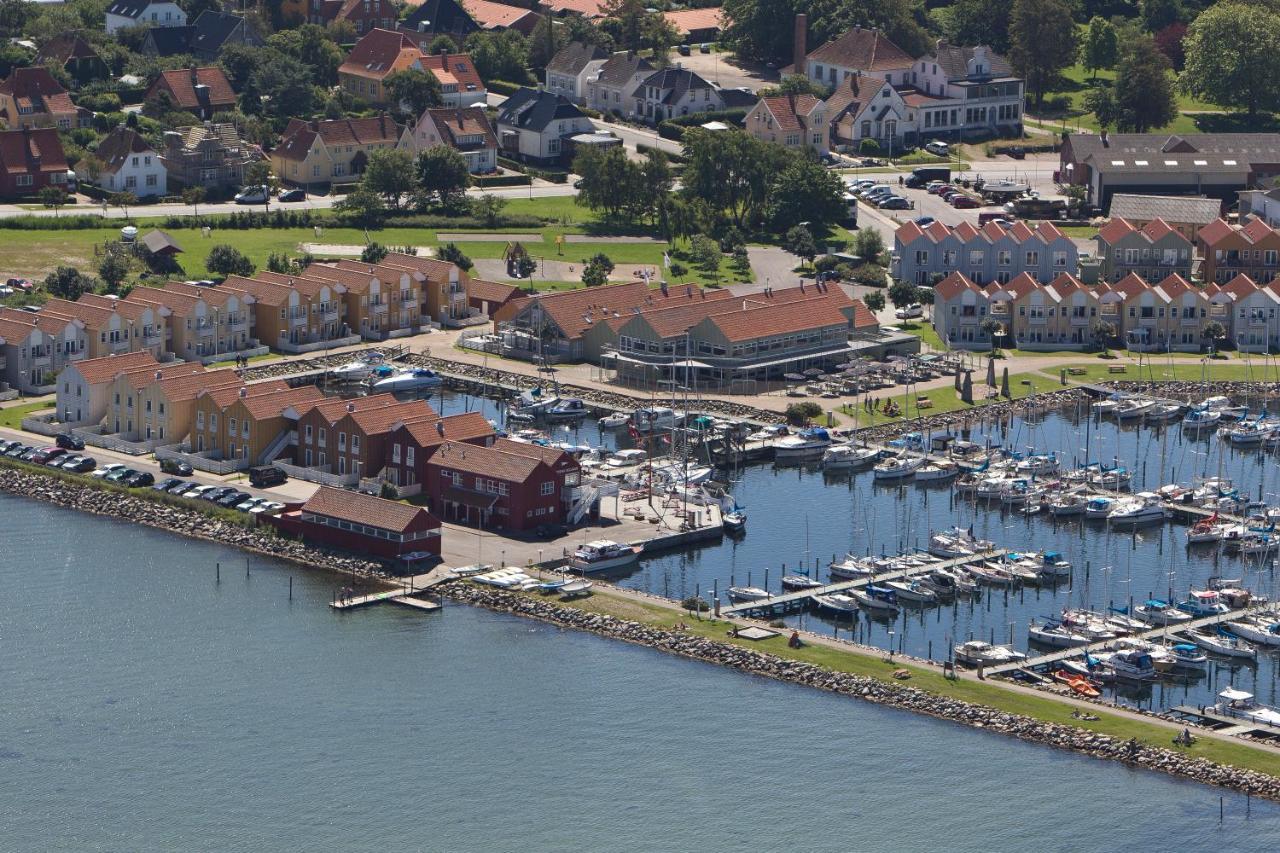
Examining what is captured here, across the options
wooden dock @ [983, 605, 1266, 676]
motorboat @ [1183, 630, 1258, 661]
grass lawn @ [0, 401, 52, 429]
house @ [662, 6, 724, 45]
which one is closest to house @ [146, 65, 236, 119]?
house @ [662, 6, 724, 45]

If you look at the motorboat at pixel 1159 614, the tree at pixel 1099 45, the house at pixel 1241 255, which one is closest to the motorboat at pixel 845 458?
the motorboat at pixel 1159 614

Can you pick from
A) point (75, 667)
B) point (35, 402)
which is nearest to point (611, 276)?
point (35, 402)

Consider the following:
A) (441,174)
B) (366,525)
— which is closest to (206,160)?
(441,174)

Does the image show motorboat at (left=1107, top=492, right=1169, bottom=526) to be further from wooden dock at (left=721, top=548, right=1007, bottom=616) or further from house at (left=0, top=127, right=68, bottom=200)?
house at (left=0, top=127, right=68, bottom=200)

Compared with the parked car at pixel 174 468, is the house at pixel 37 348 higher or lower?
higher

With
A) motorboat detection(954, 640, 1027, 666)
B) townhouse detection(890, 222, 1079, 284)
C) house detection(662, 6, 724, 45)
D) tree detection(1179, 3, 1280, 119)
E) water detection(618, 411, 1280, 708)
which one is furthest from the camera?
house detection(662, 6, 724, 45)

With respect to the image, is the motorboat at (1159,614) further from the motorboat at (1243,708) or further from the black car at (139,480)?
the black car at (139,480)
